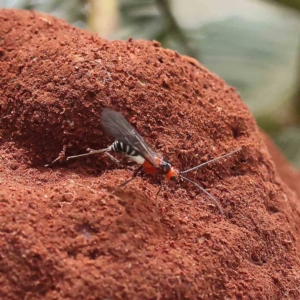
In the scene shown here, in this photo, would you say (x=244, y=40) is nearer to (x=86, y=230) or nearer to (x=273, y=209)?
(x=273, y=209)

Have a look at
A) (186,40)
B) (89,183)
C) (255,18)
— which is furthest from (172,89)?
(255,18)

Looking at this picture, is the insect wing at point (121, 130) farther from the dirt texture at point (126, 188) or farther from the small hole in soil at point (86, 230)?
the small hole in soil at point (86, 230)

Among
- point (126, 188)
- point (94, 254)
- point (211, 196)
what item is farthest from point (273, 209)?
point (94, 254)

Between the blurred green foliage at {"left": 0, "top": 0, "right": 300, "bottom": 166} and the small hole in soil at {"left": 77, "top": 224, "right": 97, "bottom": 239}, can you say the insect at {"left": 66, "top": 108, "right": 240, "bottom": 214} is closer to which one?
the small hole in soil at {"left": 77, "top": 224, "right": 97, "bottom": 239}

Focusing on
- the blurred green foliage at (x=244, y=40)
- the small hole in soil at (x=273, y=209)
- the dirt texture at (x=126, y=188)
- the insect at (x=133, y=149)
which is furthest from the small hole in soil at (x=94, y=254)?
the blurred green foliage at (x=244, y=40)

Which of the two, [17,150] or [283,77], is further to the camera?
[283,77]

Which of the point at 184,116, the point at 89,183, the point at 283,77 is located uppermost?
the point at 184,116

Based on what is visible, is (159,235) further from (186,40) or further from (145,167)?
(186,40)

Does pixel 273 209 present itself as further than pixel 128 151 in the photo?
Yes
